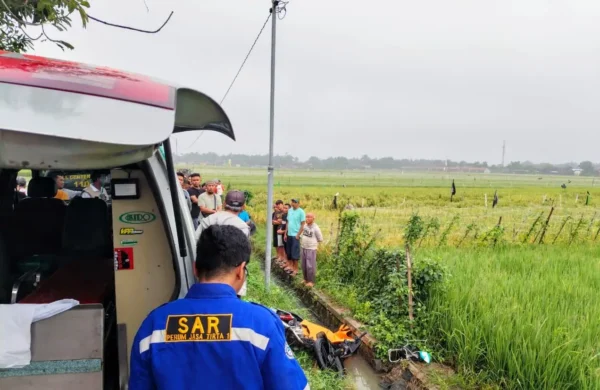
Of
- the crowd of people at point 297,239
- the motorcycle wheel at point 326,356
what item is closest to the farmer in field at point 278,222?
the crowd of people at point 297,239

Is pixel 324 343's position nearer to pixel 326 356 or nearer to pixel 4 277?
pixel 326 356

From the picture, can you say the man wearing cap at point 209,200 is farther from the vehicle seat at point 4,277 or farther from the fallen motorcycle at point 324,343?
the vehicle seat at point 4,277

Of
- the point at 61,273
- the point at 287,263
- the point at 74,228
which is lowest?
the point at 287,263

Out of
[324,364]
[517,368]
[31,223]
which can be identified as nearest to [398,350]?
[324,364]

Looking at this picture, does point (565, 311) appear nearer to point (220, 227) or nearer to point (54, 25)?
point (220, 227)

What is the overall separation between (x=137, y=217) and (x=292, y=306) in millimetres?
5279

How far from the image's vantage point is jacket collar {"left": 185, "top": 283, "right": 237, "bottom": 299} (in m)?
1.49

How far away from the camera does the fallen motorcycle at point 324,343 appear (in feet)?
16.4

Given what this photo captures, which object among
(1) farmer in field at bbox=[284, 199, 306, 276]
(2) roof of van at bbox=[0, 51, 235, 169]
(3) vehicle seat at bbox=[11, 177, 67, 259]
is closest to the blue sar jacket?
(2) roof of van at bbox=[0, 51, 235, 169]

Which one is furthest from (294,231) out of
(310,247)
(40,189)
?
(40,189)

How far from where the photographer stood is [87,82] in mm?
1486

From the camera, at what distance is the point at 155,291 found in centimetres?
255

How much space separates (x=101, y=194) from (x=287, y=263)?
4.75 metres

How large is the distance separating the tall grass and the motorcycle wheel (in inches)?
49.5
